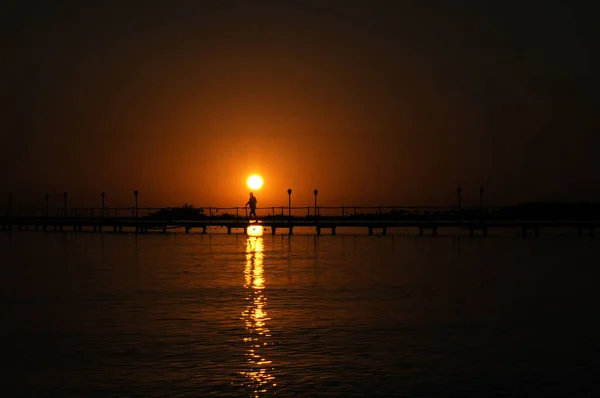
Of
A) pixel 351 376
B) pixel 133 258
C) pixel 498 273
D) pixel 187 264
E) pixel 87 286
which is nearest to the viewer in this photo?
pixel 351 376

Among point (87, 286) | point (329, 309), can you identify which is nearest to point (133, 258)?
point (87, 286)

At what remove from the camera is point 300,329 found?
1775cm

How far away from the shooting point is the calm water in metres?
13.0

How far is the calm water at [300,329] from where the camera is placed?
42.8 ft

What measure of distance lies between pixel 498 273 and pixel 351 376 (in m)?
18.8

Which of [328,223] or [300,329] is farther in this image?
[328,223]

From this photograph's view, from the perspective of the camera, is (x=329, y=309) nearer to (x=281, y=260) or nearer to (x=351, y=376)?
(x=351, y=376)

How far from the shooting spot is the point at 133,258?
38969 mm

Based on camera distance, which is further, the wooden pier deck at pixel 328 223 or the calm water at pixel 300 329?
the wooden pier deck at pixel 328 223

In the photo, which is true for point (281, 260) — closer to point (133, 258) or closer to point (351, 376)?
point (133, 258)

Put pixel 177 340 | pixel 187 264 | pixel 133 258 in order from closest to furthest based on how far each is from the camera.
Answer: pixel 177 340 < pixel 187 264 < pixel 133 258

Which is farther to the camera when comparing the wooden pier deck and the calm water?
the wooden pier deck

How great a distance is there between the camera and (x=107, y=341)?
1653 cm

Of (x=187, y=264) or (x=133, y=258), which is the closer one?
(x=187, y=264)
